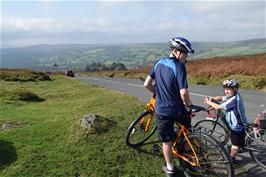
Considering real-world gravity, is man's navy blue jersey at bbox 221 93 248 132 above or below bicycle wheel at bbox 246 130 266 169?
above

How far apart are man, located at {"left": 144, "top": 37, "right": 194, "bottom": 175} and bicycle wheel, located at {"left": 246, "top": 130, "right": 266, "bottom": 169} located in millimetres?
1457

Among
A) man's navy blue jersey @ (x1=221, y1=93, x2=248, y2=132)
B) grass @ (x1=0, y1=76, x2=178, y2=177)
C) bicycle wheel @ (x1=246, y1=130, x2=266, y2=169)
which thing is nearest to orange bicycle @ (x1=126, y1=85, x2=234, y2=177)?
grass @ (x1=0, y1=76, x2=178, y2=177)

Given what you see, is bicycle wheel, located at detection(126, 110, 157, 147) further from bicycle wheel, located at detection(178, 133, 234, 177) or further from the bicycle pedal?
bicycle wheel, located at detection(178, 133, 234, 177)

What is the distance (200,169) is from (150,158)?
1.17 meters

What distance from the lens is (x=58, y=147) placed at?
7504mm

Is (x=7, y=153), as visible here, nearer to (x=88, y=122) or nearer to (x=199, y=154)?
(x=88, y=122)

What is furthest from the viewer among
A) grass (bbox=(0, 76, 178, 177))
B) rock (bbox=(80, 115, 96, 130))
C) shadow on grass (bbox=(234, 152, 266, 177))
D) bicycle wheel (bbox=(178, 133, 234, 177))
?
rock (bbox=(80, 115, 96, 130))

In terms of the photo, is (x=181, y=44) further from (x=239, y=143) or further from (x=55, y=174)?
(x=55, y=174)

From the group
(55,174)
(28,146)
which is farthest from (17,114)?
(55,174)

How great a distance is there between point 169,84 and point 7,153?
354 centimetres

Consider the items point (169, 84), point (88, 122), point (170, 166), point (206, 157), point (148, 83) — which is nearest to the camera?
point (169, 84)

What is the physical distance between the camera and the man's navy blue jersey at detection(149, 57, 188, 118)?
5.62 meters

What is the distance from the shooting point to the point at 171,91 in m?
5.79

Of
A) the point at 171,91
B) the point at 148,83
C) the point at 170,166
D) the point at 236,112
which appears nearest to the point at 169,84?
the point at 171,91
